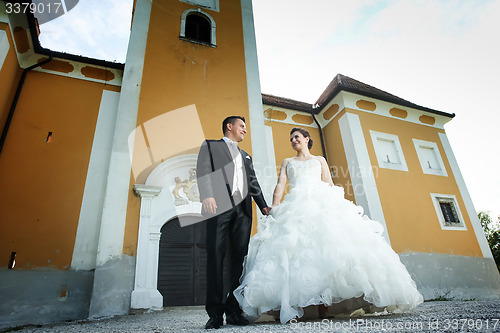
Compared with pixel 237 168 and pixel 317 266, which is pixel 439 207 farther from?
pixel 237 168

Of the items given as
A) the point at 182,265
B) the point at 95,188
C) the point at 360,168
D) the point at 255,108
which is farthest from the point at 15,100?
the point at 360,168

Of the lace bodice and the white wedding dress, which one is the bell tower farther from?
the white wedding dress

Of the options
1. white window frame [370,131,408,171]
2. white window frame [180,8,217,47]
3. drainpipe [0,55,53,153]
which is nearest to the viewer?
drainpipe [0,55,53,153]

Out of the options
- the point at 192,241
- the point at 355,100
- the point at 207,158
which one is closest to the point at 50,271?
the point at 192,241

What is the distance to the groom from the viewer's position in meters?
2.43

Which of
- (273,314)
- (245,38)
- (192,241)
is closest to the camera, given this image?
(273,314)

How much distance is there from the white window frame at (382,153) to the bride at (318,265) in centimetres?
714

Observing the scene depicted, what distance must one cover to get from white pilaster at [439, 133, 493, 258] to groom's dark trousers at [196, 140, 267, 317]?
9874 millimetres

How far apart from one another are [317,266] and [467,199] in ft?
33.6

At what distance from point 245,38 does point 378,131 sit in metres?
5.64

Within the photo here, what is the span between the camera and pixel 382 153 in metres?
9.59

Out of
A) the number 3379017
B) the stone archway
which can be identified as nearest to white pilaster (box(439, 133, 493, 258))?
the stone archway

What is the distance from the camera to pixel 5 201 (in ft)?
19.1

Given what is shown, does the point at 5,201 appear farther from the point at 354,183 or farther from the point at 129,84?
the point at 354,183
